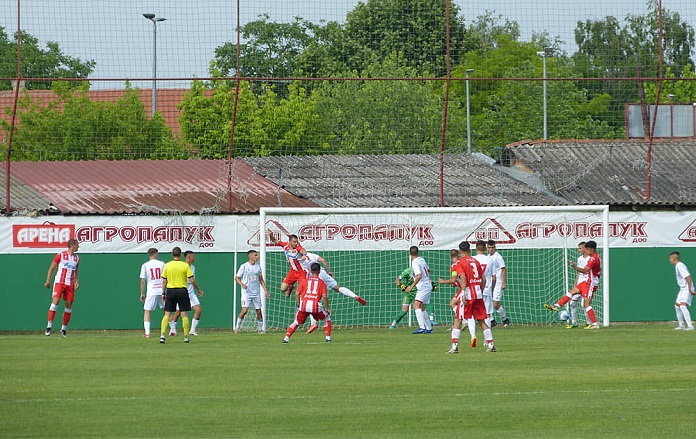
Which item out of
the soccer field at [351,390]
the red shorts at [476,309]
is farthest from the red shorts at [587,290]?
the red shorts at [476,309]

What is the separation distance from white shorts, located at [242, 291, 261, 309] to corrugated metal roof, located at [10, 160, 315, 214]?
3400mm

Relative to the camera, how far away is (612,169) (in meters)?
35.9

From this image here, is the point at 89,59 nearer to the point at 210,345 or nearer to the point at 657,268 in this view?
the point at 210,345

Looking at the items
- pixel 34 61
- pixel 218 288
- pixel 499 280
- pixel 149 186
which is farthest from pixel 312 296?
pixel 149 186

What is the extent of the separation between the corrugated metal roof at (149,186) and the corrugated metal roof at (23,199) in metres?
0.20

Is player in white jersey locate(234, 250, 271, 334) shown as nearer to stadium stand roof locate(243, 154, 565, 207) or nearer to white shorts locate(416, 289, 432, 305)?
white shorts locate(416, 289, 432, 305)

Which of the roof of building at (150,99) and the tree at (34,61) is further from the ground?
the tree at (34,61)

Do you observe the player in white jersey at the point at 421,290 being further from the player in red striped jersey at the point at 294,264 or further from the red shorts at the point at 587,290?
the red shorts at the point at 587,290

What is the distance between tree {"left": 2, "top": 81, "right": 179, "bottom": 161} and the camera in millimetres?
30969

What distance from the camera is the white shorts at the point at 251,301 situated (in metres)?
27.9

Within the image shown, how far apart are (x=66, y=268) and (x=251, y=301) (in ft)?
14.2

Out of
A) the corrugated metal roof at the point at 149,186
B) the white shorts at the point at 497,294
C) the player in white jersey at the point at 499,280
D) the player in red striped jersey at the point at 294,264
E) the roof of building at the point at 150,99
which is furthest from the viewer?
the corrugated metal roof at the point at 149,186

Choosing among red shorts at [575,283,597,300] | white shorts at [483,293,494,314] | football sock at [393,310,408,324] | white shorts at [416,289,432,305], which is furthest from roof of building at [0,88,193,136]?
red shorts at [575,283,597,300]

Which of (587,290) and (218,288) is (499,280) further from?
(218,288)
